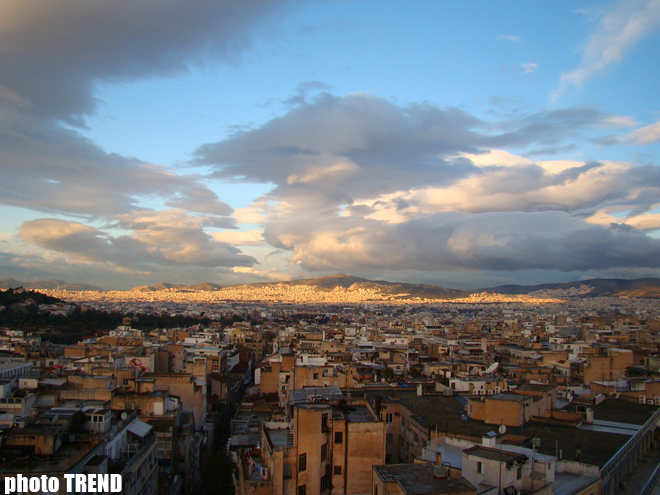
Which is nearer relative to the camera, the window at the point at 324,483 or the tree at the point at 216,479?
the window at the point at 324,483

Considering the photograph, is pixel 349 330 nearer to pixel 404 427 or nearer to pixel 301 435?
pixel 404 427

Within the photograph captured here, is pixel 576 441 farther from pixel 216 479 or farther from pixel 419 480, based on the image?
pixel 216 479

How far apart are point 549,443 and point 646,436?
534 centimetres

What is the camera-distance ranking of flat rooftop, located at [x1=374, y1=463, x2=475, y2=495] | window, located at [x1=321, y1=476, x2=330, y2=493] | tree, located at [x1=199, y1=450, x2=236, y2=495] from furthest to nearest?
1. tree, located at [x1=199, y1=450, x2=236, y2=495]
2. window, located at [x1=321, y1=476, x2=330, y2=493]
3. flat rooftop, located at [x1=374, y1=463, x2=475, y2=495]

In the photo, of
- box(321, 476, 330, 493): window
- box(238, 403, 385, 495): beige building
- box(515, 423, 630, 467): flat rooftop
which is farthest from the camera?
box(515, 423, 630, 467): flat rooftop

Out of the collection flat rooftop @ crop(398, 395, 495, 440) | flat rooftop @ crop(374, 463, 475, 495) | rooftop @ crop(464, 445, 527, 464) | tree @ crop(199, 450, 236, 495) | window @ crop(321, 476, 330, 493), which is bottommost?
tree @ crop(199, 450, 236, 495)

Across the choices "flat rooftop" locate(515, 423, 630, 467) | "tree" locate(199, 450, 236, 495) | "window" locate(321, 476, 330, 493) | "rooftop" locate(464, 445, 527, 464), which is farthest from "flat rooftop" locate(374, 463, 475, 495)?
"tree" locate(199, 450, 236, 495)

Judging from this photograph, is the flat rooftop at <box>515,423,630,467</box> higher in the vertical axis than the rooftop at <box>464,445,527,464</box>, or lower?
lower

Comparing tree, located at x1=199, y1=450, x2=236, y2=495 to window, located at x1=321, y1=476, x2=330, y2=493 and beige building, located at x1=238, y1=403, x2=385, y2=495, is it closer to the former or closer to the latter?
beige building, located at x1=238, y1=403, x2=385, y2=495

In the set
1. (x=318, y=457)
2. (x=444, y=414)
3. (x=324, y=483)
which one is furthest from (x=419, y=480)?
(x=444, y=414)

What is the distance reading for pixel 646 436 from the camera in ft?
58.3

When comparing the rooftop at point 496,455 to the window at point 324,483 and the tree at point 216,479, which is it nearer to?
the window at point 324,483

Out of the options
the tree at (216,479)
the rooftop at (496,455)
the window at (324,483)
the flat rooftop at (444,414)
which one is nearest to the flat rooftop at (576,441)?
the flat rooftop at (444,414)

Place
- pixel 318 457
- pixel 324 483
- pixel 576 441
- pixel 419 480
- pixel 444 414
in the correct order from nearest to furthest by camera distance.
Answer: pixel 419 480, pixel 318 457, pixel 324 483, pixel 576 441, pixel 444 414
